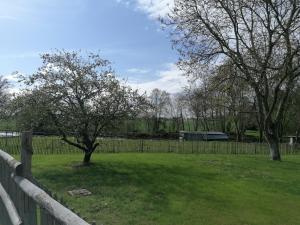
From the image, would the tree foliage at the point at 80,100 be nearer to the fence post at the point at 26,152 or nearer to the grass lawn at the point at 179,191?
the grass lawn at the point at 179,191

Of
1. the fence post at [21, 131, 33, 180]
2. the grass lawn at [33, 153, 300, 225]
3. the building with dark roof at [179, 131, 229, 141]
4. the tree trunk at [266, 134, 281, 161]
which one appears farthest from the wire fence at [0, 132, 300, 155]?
the building with dark roof at [179, 131, 229, 141]

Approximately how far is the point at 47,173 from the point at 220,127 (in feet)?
271

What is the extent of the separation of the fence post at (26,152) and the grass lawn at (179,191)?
6.89 m

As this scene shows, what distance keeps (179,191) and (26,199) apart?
38.2 ft

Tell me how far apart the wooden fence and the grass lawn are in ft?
18.9

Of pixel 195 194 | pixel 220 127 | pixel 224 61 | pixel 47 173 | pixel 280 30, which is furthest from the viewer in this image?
pixel 220 127

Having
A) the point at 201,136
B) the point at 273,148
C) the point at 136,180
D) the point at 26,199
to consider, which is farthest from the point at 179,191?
the point at 201,136

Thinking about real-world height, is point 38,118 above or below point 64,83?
below

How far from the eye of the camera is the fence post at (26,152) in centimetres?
540

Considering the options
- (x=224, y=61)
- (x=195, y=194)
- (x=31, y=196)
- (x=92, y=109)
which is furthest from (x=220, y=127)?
(x=31, y=196)

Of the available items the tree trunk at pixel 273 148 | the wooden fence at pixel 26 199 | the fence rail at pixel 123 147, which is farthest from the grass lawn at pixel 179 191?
the fence rail at pixel 123 147

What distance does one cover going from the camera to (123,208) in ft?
45.1

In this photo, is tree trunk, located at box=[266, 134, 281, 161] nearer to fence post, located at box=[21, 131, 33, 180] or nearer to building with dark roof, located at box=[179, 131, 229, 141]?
fence post, located at box=[21, 131, 33, 180]

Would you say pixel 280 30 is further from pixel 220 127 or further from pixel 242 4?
pixel 220 127
